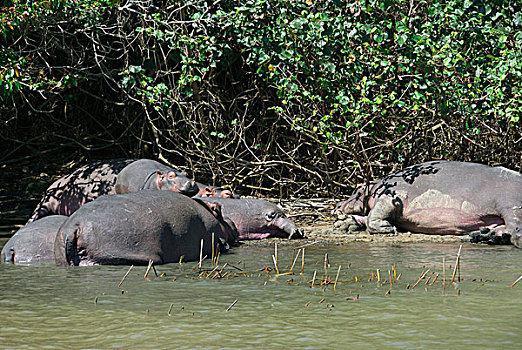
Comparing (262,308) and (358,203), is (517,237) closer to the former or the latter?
(358,203)

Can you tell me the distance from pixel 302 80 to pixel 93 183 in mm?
3492

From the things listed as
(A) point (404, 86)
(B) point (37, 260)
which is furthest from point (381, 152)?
(B) point (37, 260)

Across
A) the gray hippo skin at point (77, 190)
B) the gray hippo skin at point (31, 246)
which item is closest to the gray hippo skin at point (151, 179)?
the gray hippo skin at point (77, 190)

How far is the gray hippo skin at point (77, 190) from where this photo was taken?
33.1 ft

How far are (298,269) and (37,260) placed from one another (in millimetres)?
2502

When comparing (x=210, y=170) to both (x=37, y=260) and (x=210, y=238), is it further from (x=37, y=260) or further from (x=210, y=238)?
(x=37, y=260)

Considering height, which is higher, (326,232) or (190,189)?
(190,189)

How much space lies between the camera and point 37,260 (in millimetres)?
6867

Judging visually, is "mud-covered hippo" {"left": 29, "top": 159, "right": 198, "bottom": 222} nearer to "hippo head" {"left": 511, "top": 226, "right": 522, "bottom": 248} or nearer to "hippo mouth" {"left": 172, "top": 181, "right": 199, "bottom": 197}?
"hippo mouth" {"left": 172, "top": 181, "right": 199, "bottom": 197}

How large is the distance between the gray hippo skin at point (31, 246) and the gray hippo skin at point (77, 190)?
286 centimetres

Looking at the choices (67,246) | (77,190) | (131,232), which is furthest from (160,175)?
(67,246)

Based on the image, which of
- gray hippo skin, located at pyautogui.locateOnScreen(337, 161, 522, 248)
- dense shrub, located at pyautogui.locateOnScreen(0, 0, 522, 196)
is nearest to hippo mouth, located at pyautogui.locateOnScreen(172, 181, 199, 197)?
dense shrub, located at pyautogui.locateOnScreen(0, 0, 522, 196)

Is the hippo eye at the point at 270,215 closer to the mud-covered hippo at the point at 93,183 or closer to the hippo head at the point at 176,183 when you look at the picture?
the hippo head at the point at 176,183

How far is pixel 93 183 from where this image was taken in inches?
404
